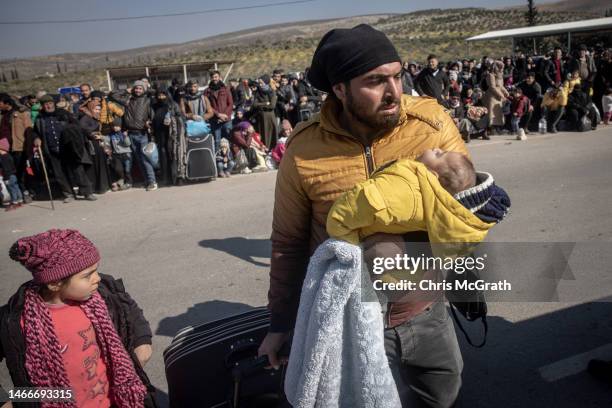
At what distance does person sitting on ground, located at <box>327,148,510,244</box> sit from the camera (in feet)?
5.21

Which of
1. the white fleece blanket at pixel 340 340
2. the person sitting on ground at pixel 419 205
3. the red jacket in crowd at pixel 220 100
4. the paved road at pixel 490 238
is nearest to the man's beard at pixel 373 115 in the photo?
the person sitting on ground at pixel 419 205

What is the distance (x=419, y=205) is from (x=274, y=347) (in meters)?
0.89

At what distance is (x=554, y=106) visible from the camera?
40.9 ft

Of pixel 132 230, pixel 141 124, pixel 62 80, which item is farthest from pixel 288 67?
pixel 132 230

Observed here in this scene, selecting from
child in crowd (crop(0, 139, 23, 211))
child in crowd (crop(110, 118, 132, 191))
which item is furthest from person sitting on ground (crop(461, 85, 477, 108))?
child in crowd (crop(0, 139, 23, 211))

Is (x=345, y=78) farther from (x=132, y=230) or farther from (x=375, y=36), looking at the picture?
(x=132, y=230)

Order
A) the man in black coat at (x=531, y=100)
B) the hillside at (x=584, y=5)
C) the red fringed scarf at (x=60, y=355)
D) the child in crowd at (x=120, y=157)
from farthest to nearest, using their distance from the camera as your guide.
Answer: the hillside at (x=584, y=5) < the man in black coat at (x=531, y=100) < the child in crowd at (x=120, y=157) < the red fringed scarf at (x=60, y=355)

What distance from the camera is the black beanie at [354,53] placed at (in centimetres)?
178

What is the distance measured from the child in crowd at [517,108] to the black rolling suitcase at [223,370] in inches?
472

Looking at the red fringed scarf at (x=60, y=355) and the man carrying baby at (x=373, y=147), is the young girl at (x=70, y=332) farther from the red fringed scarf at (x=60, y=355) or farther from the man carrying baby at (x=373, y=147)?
the man carrying baby at (x=373, y=147)

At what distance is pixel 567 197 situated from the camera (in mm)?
6730

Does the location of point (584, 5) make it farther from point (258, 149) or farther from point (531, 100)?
point (258, 149)

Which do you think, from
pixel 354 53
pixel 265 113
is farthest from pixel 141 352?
pixel 265 113

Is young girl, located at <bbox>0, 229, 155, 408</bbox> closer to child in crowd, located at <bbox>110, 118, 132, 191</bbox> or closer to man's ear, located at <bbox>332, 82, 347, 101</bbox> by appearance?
man's ear, located at <bbox>332, 82, 347, 101</bbox>
